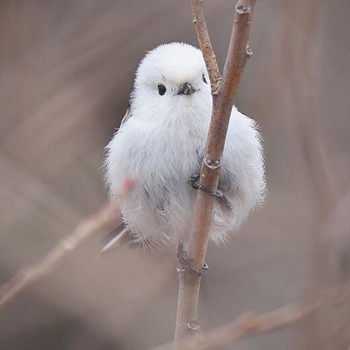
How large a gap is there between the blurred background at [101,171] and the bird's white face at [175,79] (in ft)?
0.72

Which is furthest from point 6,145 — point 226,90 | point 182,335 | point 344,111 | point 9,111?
point 344,111

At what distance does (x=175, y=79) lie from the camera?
2119 mm

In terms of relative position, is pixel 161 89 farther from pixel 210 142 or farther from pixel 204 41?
pixel 204 41

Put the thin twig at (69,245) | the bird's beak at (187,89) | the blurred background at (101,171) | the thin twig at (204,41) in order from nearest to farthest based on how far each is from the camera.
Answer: the thin twig at (69,245) < the thin twig at (204,41) < the blurred background at (101,171) < the bird's beak at (187,89)

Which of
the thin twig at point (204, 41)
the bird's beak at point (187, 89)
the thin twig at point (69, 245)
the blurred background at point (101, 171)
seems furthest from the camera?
the bird's beak at point (187, 89)

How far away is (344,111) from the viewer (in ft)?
12.1

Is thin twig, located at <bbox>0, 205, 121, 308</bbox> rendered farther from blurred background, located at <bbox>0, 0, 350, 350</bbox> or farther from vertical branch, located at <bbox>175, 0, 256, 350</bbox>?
blurred background, located at <bbox>0, 0, 350, 350</bbox>

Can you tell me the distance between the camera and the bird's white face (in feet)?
6.93

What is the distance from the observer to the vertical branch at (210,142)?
4.60 feet

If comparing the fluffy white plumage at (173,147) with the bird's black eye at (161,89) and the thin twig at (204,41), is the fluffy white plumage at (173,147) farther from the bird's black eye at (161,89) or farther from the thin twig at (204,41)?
the thin twig at (204,41)

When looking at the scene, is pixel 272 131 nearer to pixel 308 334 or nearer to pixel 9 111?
pixel 9 111

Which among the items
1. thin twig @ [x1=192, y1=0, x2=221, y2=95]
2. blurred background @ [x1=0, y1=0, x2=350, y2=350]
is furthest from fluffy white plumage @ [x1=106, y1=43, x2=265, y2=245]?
thin twig @ [x1=192, y1=0, x2=221, y2=95]

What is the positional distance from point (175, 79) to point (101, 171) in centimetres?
94

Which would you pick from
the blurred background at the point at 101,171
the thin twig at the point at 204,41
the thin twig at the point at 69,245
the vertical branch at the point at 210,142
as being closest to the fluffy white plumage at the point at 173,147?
the blurred background at the point at 101,171
